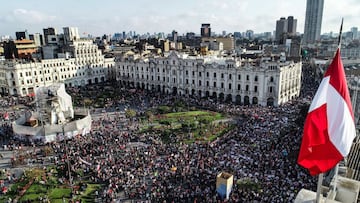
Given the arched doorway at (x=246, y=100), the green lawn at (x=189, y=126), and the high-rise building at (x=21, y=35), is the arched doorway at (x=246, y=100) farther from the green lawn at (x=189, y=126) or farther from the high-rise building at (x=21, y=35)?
the high-rise building at (x=21, y=35)

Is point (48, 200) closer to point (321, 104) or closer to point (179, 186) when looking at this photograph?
point (179, 186)

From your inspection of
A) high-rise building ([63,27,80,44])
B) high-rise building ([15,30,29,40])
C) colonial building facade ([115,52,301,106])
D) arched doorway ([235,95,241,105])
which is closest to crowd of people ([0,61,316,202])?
colonial building facade ([115,52,301,106])

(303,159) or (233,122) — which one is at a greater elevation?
(303,159)

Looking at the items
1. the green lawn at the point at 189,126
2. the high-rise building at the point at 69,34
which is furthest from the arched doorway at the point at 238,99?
the high-rise building at the point at 69,34

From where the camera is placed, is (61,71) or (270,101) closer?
(270,101)

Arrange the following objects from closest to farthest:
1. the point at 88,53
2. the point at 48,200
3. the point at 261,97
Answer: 1. the point at 48,200
2. the point at 261,97
3. the point at 88,53

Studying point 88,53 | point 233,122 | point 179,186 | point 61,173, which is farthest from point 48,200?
point 88,53

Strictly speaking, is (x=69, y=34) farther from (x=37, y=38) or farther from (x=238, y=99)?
(x=238, y=99)

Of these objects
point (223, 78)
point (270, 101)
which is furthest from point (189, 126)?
point (270, 101)
